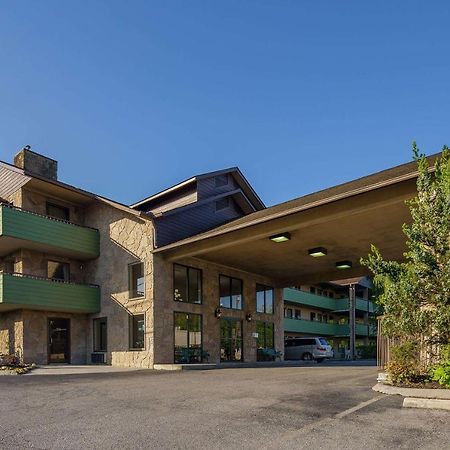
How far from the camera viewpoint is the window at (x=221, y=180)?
86.4ft

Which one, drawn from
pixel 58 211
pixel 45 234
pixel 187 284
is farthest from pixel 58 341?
pixel 187 284

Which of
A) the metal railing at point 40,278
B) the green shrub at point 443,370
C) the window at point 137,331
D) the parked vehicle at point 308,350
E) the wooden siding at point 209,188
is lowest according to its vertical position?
the parked vehicle at point 308,350

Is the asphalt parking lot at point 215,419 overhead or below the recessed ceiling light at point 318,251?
below

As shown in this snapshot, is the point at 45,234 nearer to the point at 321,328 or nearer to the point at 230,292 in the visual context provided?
the point at 230,292

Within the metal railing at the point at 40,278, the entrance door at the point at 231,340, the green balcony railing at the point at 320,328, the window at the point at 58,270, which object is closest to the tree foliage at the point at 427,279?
the entrance door at the point at 231,340

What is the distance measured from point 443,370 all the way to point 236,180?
19.8 metres

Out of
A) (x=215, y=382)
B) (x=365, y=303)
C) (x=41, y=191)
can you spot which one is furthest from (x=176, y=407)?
(x=365, y=303)

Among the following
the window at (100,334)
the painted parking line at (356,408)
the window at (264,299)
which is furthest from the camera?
the window at (264,299)

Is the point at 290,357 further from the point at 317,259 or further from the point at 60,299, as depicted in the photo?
Answer: the point at 60,299

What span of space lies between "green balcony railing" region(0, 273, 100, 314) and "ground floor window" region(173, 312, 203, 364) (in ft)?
15.3

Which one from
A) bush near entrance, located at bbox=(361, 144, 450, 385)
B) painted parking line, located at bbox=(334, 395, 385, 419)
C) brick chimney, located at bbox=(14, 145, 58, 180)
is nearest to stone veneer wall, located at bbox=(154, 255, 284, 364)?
brick chimney, located at bbox=(14, 145, 58, 180)

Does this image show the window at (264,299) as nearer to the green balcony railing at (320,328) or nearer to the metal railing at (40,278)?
the metal railing at (40,278)

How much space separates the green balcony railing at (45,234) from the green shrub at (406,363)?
17.2m

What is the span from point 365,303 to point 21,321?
131 ft
